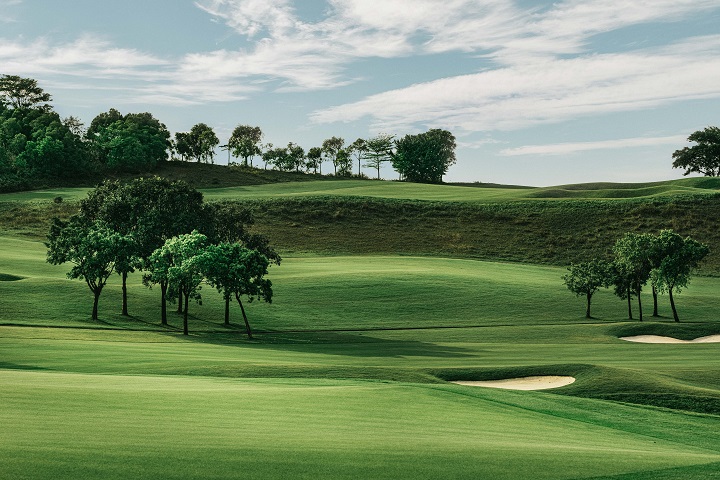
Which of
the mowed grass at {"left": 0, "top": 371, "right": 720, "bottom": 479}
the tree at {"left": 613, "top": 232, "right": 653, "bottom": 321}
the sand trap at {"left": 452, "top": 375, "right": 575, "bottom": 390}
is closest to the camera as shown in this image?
the mowed grass at {"left": 0, "top": 371, "right": 720, "bottom": 479}

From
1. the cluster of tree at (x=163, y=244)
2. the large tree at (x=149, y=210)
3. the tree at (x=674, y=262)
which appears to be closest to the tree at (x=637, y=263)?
the tree at (x=674, y=262)

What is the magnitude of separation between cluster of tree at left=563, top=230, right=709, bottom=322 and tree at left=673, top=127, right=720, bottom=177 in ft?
399

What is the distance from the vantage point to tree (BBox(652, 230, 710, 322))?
60.7 m

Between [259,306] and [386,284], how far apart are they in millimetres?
13127

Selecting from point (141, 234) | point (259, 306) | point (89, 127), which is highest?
point (89, 127)

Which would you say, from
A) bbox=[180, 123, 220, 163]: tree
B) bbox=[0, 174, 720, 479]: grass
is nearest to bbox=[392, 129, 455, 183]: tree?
bbox=[180, 123, 220, 163]: tree

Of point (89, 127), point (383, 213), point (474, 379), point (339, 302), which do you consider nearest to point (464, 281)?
point (339, 302)

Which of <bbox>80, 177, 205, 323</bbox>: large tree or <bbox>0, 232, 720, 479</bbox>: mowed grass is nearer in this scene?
<bbox>0, 232, 720, 479</bbox>: mowed grass

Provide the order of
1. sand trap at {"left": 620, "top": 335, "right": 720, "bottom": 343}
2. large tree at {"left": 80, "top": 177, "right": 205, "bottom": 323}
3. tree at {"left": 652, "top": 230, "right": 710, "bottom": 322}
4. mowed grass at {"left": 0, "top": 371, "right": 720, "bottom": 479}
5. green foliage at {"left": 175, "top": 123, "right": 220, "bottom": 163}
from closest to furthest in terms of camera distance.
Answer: mowed grass at {"left": 0, "top": 371, "right": 720, "bottom": 479}
sand trap at {"left": 620, "top": 335, "right": 720, "bottom": 343}
tree at {"left": 652, "top": 230, "right": 710, "bottom": 322}
large tree at {"left": 80, "top": 177, "right": 205, "bottom": 323}
green foliage at {"left": 175, "top": 123, "right": 220, "bottom": 163}

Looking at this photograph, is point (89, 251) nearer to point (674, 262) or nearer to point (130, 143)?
point (674, 262)

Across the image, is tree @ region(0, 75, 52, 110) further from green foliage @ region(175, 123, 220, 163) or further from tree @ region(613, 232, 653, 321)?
tree @ region(613, 232, 653, 321)

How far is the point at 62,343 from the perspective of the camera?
39.3 m

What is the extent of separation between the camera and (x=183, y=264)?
5212 centimetres

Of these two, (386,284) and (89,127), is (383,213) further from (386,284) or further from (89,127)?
(89,127)
